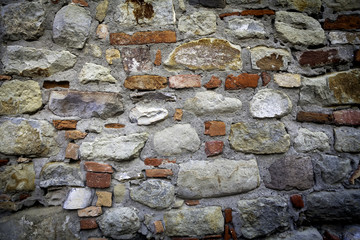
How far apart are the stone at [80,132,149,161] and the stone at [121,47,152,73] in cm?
33

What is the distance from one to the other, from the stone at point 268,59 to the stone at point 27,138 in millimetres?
1053

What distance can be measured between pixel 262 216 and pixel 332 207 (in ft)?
1.15

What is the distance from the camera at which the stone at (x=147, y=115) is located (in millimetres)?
1067

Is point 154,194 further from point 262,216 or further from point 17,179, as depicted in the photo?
point 17,179

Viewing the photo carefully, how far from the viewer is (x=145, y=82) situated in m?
1.09

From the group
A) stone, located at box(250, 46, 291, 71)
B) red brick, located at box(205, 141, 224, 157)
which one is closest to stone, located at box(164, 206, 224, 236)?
red brick, located at box(205, 141, 224, 157)

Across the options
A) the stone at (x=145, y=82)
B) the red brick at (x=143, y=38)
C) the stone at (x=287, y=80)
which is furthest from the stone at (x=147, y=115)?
the stone at (x=287, y=80)

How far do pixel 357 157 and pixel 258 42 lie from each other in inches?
29.9

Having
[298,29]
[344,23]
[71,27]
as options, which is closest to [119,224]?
[71,27]

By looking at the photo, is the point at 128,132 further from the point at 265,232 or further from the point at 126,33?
the point at 265,232

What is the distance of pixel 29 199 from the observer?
1033 millimetres

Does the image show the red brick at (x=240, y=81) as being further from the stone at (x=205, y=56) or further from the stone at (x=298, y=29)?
the stone at (x=298, y=29)

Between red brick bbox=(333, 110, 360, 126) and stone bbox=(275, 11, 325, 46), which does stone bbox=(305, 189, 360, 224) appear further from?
stone bbox=(275, 11, 325, 46)

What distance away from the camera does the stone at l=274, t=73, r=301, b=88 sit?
3.67ft
